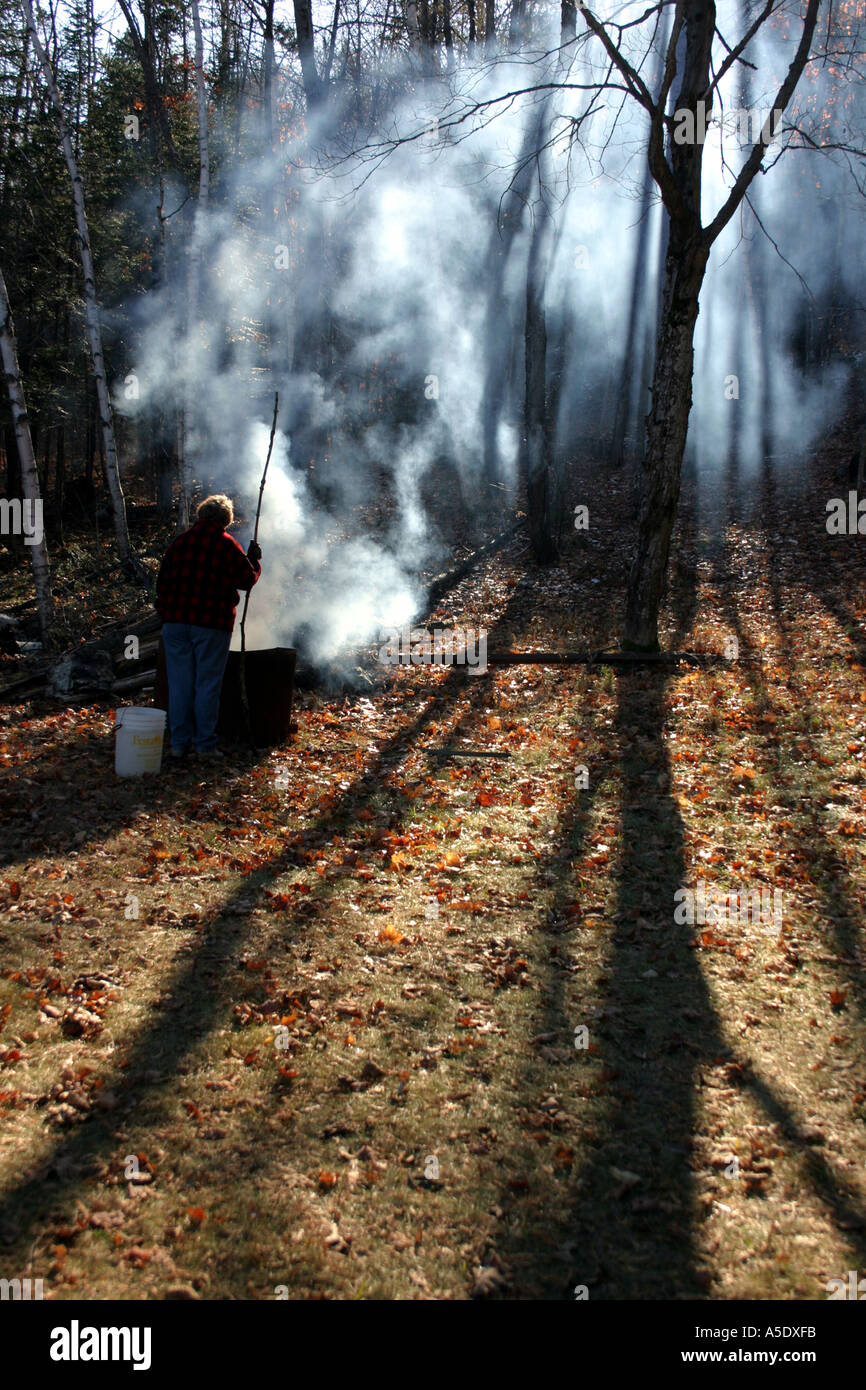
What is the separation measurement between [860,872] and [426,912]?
114 inches

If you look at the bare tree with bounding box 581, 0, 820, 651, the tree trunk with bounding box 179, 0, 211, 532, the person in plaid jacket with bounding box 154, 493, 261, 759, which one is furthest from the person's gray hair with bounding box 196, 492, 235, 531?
the tree trunk with bounding box 179, 0, 211, 532

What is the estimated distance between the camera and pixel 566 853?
628 cm

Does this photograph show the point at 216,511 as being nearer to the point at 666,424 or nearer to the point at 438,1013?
the point at 438,1013

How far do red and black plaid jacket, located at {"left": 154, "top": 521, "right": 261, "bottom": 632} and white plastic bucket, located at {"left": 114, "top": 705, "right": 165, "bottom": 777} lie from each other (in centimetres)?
85

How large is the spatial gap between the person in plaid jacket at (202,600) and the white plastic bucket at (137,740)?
467mm

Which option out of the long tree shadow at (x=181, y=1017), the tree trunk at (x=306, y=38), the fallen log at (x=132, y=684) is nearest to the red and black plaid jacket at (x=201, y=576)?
the long tree shadow at (x=181, y=1017)

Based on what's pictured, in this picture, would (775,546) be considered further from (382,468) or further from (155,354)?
(155,354)

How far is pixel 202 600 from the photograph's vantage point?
23.9 ft

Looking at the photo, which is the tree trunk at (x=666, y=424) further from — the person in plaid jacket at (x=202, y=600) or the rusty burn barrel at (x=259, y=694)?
the person in plaid jacket at (x=202, y=600)

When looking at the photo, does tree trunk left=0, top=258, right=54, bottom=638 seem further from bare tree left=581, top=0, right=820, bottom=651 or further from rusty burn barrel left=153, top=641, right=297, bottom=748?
bare tree left=581, top=0, right=820, bottom=651

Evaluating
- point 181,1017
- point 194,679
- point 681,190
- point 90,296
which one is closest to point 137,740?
point 194,679

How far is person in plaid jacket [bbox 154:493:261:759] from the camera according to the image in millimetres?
7266

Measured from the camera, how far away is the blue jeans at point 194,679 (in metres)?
7.41
